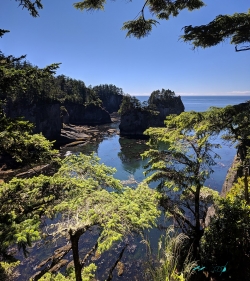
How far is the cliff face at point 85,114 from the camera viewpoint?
90519 mm

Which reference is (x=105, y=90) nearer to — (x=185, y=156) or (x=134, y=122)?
(x=134, y=122)

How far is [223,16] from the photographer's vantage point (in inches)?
357

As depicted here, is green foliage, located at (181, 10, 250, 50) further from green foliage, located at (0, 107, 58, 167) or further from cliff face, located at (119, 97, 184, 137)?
cliff face, located at (119, 97, 184, 137)

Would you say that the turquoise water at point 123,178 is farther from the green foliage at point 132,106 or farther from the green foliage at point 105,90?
the green foliage at point 105,90

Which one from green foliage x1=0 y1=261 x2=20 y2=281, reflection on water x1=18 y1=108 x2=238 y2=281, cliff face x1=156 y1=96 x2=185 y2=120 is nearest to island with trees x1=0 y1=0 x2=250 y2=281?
reflection on water x1=18 y1=108 x2=238 y2=281

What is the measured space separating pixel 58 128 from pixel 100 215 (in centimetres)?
5921

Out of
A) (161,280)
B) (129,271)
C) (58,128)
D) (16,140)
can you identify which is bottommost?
(129,271)

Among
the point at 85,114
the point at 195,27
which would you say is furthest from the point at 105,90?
the point at 195,27

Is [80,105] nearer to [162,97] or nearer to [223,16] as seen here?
[162,97]

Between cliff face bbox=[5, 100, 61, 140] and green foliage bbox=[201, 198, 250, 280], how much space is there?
5182cm

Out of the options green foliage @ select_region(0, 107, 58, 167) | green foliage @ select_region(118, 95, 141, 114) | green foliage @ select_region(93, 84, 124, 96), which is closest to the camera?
green foliage @ select_region(0, 107, 58, 167)

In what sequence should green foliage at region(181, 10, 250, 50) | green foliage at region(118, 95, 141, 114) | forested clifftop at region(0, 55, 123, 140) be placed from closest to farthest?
forested clifftop at region(0, 55, 123, 140), green foliage at region(181, 10, 250, 50), green foliage at region(118, 95, 141, 114)

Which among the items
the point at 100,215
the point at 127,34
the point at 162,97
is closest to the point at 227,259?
the point at 100,215

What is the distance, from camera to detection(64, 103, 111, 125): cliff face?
297ft
